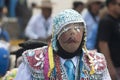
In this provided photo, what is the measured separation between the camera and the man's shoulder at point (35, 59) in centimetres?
600

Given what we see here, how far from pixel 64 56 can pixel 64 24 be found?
0.92ft

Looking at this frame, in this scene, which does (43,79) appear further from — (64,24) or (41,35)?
(41,35)

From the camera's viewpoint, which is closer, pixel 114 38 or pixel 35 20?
pixel 114 38

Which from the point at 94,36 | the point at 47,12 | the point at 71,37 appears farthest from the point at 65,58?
the point at 47,12

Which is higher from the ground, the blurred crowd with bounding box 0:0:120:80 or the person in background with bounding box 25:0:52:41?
the blurred crowd with bounding box 0:0:120:80

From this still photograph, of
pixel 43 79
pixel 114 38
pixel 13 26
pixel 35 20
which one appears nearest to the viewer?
pixel 43 79

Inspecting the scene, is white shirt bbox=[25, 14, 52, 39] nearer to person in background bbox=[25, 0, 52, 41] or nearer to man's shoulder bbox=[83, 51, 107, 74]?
person in background bbox=[25, 0, 52, 41]

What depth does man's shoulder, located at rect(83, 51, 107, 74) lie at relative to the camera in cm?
607

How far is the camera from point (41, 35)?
44.4ft

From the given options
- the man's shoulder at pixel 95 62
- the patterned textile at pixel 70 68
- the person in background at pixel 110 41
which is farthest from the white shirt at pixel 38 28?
the patterned textile at pixel 70 68

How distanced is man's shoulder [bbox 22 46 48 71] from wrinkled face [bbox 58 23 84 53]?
0.21 m

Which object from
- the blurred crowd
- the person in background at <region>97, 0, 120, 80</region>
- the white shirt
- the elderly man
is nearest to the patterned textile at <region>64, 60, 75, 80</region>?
the elderly man

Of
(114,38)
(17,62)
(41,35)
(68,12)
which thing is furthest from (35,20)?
(68,12)

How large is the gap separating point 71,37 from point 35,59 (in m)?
0.38
